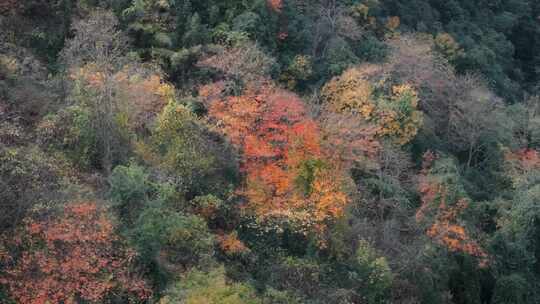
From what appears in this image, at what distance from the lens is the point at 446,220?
109 feet

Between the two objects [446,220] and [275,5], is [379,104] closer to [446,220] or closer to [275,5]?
[446,220]

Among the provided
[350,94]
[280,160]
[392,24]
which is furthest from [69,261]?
[392,24]

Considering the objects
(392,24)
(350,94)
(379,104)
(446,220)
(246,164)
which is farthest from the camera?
(392,24)

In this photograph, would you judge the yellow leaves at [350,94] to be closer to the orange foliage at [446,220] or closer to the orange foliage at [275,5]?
the orange foliage at [446,220]

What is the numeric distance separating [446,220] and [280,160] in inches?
404

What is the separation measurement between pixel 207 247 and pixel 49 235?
20.7ft

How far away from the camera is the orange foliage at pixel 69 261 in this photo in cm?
1994

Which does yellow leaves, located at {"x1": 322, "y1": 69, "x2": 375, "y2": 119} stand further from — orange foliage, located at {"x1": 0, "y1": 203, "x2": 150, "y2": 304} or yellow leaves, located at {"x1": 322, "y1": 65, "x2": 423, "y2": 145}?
orange foliage, located at {"x1": 0, "y1": 203, "x2": 150, "y2": 304}

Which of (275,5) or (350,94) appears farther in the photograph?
(275,5)

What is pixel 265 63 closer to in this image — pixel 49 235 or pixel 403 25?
pixel 49 235

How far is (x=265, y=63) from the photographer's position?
35.8 meters

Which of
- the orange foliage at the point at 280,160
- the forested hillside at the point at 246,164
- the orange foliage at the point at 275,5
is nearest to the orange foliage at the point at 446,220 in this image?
the forested hillside at the point at 246,164

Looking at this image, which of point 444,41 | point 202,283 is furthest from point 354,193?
point 444,41

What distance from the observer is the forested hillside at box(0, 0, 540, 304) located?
21766 mm
